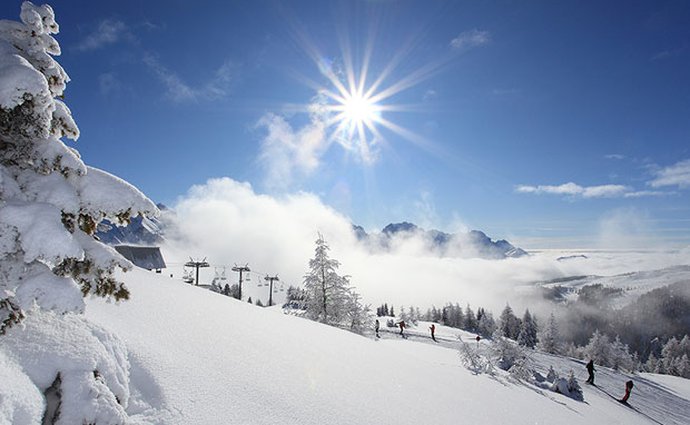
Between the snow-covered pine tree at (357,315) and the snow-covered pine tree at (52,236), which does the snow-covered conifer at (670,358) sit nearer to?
the snow-covered pine tree at (357,315)

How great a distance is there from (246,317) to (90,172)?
6226mm

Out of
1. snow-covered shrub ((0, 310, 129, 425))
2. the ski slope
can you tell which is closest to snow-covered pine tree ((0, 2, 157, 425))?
snow-covered shrub ((0, 310, 129, 425))

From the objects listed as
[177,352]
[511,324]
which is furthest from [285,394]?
[511,324]

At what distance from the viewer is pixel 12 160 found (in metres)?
4.52

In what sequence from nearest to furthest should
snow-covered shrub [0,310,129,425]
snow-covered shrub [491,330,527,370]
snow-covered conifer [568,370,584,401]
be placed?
snow-covered shrub [0,310,129,425] < snow-covered conifer [568,370,584,401] < snow-covered shrub [491,330,527,370]

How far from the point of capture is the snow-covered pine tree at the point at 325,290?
3297 cm

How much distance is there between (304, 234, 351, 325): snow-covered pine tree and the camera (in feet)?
108

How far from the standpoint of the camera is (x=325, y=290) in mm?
33688

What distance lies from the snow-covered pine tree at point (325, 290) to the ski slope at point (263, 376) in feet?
68.3

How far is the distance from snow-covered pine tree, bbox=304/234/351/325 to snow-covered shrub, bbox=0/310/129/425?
28.8 m

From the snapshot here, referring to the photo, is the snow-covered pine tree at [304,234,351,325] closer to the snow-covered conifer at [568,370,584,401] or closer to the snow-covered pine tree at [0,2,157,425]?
the snow-covered conifer at [568,370,584,401]

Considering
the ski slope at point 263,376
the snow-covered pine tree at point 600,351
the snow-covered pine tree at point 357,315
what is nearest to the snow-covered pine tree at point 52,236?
the ski slope at point 263,376

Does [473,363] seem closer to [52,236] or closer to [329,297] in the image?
[329,297]

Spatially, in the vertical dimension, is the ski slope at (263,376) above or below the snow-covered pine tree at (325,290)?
below
